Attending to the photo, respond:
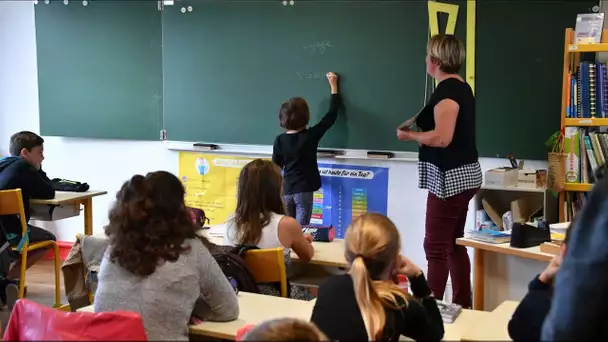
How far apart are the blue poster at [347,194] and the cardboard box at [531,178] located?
1019 millimetres

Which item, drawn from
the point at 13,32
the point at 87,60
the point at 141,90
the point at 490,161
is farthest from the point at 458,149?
the point at 13,32

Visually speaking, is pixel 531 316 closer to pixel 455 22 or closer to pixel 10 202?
pixel 455 22

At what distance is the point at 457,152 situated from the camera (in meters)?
3.72

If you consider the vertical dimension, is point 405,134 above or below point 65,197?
above

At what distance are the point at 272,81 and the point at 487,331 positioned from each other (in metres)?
3.49

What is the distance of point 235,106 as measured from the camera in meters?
5.57

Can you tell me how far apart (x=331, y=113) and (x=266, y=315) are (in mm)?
2654

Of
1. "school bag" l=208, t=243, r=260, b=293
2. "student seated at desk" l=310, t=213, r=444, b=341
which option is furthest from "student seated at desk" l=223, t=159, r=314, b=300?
"student seated at desk" l=310, t=213, r=444, b=341

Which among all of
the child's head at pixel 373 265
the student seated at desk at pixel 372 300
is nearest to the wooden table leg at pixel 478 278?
the student seated at desk at pixel 372 300

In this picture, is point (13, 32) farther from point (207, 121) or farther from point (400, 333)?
point (400, 333)

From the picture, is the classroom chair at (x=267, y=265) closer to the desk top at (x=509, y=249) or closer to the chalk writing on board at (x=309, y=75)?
the desk top at (x=509, y=249)

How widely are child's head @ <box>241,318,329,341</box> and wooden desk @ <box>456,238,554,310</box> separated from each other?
6.02 feet

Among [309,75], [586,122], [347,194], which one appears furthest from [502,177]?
[309,75]

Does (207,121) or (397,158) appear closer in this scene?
(397,158)
